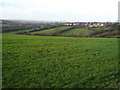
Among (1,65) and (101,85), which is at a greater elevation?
(1,65)

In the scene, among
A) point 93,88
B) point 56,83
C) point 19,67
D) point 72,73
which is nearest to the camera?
point 93,88

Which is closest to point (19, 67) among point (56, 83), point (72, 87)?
point (56, 83)

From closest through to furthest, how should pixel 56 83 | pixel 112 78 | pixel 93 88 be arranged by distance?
pixel 93 88 < pixel 56 83 < pixel 112 78

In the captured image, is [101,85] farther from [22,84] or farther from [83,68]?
[22,84]

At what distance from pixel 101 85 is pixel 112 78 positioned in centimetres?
143

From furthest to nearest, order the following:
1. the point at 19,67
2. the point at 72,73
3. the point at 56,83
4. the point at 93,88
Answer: the point at 19,67 < the point at 72,73 < the point at 56,83 < the point at 93,88

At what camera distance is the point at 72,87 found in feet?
20.1

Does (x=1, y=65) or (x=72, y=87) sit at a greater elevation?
(x=1, y=65)

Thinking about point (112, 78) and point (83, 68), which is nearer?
point (112, 78)

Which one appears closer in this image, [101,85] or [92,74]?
[101,85]

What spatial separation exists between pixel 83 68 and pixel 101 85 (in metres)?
2.47

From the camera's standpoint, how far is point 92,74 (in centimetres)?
766

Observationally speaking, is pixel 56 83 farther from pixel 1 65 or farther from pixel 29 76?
pixel 1 65

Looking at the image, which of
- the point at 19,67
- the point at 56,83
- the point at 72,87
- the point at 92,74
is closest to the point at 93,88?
the point at 72,87
